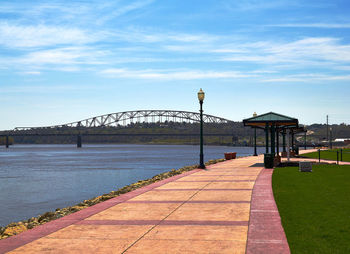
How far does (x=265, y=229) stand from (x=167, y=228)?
6.95ft

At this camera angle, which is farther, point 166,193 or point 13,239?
point 166,193

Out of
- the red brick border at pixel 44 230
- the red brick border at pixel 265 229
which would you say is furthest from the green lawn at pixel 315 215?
the red brick border at pixel 44 230

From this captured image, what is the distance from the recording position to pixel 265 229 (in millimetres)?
9406

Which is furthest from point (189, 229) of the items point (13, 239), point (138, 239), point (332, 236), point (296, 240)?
point (13, 239)

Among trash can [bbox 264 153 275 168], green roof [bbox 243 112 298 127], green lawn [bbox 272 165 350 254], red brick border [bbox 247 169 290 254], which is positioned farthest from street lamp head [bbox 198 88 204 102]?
red brick border [bbox 247 169 290 254]

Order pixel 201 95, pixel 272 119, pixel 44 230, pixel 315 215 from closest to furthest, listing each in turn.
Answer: pixel 44 230 → pixel 315 215 → pixel 201 95 → pixel 272 119

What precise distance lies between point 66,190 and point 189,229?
26.3m

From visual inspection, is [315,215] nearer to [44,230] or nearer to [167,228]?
[167,228]

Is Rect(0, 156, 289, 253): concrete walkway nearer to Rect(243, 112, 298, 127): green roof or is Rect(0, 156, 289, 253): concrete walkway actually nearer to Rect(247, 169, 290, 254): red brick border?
Rect(247, 169, 290, 254): red brick border

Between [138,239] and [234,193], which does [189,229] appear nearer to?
[138,239]

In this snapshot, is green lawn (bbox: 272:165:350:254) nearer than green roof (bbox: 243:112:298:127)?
Yes

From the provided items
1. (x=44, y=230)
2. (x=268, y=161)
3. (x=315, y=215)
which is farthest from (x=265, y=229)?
(x=268, y=161)

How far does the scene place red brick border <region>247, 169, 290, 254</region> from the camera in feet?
25.8

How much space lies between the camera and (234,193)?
1564 cm
